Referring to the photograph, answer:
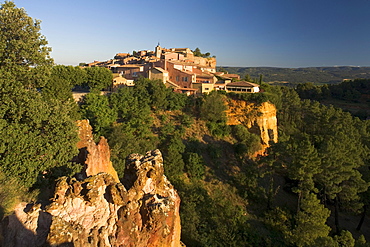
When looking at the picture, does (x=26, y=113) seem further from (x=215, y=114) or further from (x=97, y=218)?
(x=215, y=114)

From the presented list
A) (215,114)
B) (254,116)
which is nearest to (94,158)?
(215,114)

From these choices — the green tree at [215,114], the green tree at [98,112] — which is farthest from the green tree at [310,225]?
the green tree at [98,112]

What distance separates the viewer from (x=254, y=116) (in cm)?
3578

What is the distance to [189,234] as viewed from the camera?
1786cm

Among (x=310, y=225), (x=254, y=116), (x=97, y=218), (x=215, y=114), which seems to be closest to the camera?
(x=97, y=218)

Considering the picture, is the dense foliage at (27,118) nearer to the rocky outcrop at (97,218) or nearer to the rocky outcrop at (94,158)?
the rocky outcrop at (94,158)

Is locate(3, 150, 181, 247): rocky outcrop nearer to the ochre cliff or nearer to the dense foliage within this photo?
the dense foliage

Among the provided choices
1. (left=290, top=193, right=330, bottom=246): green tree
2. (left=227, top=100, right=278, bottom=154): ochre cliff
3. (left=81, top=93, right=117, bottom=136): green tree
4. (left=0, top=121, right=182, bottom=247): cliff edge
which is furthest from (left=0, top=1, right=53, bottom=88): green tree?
(left=227, top=100, right=278, bottom=154): ochre cliff

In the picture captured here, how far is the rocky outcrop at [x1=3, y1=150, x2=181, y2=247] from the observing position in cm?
580

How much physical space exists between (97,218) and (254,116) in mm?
32674

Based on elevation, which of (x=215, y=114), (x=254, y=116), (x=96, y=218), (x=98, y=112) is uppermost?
(x=96, y=218)

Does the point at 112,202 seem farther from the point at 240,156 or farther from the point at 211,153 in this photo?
the point at 240,156

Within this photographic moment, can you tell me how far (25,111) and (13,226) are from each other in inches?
323

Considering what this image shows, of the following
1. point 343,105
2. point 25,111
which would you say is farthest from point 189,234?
point 343,105
